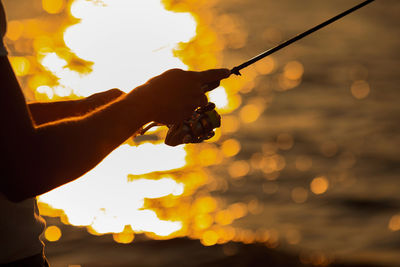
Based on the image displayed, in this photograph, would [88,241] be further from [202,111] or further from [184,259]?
[202,111]

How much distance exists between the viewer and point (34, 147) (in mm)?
1743

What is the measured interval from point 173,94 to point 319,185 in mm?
7833

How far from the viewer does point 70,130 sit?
1.83m

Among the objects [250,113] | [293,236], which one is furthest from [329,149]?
[293,236]

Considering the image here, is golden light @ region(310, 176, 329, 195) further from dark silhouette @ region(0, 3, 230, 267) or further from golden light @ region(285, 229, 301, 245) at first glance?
dark silhouette @ region(0, 3, 230, 267)

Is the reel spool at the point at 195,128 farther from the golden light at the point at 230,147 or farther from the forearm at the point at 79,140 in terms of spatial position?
the golden light at the point at 230,147

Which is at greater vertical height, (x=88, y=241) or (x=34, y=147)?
(x=88, y=241)

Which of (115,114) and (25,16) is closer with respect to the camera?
(115,114)

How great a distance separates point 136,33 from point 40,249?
15.6 meters

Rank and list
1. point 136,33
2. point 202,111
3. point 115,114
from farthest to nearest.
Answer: point 136,33 < point 202,111 < point 115,114

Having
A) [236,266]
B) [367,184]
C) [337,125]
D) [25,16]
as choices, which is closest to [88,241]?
[236,266]

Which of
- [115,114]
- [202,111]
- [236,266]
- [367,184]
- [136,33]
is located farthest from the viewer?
[136,33]

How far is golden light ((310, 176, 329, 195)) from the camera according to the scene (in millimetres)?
9555

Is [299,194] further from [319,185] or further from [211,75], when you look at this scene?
[211,75]
